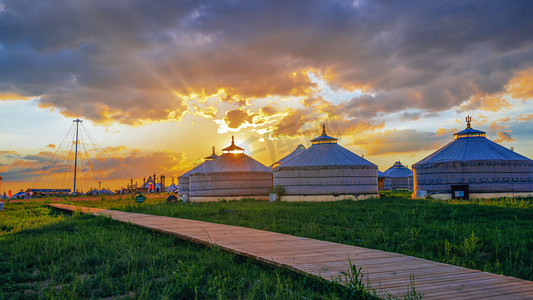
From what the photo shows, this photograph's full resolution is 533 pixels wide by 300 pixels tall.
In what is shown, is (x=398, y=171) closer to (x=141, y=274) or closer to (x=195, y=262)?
(x=195, y=262)

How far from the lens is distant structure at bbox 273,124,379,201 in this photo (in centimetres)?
2439

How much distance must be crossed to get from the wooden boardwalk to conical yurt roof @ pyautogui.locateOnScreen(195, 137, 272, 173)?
23309 mm

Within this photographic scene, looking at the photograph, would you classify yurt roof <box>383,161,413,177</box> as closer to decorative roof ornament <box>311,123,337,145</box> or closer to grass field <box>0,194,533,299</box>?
decorative roof ornament <box>311,123,337,145</box>

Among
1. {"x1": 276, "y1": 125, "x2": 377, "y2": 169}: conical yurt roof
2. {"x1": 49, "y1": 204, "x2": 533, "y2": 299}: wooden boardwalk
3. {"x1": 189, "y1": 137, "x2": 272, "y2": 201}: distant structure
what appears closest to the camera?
{"x1": 49, "y1": 204, "x2": 533, "y2": 299}: wooden boardwalk

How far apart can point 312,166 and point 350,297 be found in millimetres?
20828

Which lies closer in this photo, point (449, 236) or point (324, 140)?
point (449, 236)

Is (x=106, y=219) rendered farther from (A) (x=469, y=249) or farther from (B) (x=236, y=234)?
(A) (x=469, y=249)

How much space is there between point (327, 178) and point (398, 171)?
120ft

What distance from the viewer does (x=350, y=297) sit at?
377 centimetres

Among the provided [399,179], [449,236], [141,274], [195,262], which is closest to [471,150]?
[449,236]

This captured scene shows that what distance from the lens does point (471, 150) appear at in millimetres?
24328

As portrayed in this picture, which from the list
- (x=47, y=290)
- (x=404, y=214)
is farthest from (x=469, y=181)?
(x=47, y=290)

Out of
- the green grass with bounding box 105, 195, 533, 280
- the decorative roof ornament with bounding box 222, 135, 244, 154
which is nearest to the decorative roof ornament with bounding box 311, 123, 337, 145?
the decorative roof ornament with bounding box 222, 135, 244, 154

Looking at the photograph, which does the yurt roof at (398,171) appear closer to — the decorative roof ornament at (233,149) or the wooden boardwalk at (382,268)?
the decorative roof ornament at (233,149)
